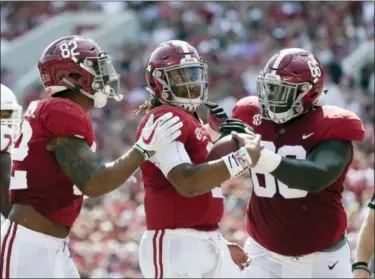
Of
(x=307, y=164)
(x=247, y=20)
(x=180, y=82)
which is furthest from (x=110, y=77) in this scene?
(x=247, y=20)

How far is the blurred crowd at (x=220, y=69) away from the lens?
10526 mm

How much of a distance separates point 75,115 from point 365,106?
7.23m

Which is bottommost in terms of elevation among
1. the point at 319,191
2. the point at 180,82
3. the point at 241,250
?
the point at 241,250

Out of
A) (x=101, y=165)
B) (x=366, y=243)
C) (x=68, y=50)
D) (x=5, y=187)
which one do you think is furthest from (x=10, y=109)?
(x=366, y=243)

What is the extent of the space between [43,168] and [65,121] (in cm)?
29

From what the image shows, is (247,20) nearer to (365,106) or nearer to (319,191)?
(365,106)

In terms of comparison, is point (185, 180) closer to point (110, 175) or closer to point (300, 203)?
point (110, 175)

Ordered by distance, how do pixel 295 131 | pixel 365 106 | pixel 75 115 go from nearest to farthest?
pixel 75 115 → pixel 295 131 → pixel 365 106

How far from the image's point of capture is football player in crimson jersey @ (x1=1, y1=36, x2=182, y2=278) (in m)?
5.31

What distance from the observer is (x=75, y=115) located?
539 centimetres

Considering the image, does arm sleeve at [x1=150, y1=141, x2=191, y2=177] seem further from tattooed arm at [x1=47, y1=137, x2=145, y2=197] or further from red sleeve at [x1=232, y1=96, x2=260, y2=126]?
red sleeve at [x1=232, y1=96, x2=260, y2=126]

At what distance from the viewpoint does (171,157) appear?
17.7 ft

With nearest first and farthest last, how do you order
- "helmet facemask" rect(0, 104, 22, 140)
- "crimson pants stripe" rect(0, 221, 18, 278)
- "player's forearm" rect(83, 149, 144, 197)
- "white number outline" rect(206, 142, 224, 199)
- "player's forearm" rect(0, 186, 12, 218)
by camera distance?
1. "player's forearm" rect(83, 149, 144, 197)
2. "crimson pants stripe" rect(0, 221, 18, 278)
3. "white number outline" rect(206, 142, 224, 199)
4. "player's forearm" rect(0, 186, 12, 218)
5. "helmet facemask" rect(0, 104, 22, 140)

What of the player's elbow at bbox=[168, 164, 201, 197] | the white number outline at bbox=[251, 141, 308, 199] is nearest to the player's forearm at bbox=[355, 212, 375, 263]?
the white number outline at bbox=[251, 141, 308, 199]
